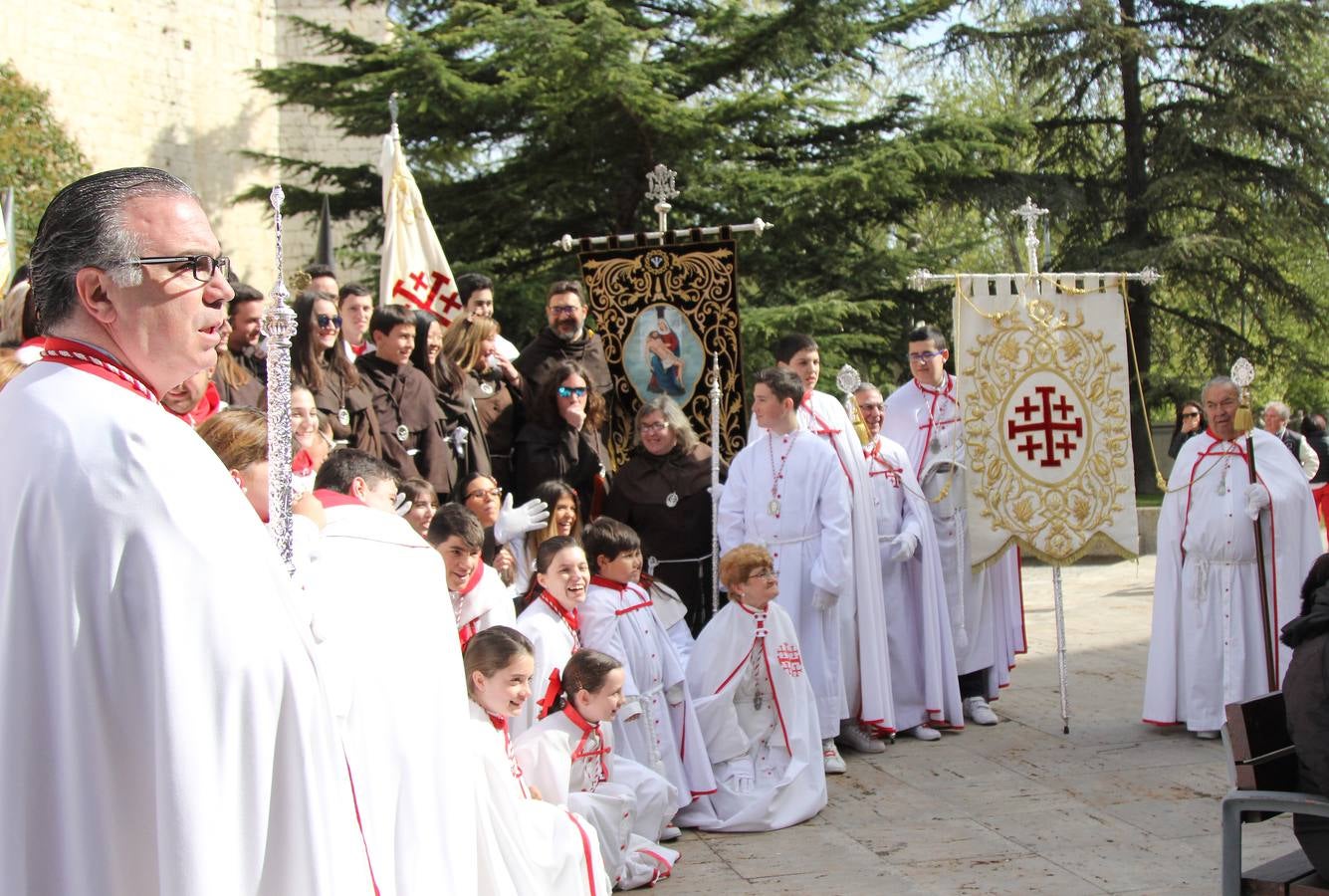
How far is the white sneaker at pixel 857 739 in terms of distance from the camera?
7.52 m

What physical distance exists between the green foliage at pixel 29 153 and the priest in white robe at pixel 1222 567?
16566 millimetres

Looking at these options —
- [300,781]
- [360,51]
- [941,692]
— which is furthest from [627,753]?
[360,51]

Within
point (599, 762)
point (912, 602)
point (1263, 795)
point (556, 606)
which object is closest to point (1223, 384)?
point (912, 602)

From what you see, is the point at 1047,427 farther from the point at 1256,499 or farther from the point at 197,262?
the point at 197,262

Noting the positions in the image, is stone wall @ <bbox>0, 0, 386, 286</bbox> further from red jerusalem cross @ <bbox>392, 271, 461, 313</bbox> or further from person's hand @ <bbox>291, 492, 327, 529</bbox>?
person's hand @ <bbox>291, 492, 327, 529</bbox>

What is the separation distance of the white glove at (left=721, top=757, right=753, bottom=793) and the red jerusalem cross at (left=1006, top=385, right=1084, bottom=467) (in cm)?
250

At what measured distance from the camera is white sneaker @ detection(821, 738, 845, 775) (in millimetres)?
7082

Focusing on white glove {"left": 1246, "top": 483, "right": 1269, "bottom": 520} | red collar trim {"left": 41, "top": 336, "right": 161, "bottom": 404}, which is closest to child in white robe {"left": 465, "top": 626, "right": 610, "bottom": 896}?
red collar trim {"left": 41, "top": 336, "right": 161, "bottom": 404}

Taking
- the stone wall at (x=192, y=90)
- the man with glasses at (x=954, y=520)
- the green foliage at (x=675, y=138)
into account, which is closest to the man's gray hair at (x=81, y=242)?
the man with glasses at (x=954, y=520)

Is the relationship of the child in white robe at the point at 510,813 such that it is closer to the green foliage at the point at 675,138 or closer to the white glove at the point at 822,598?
the white glove at the point at 822,598

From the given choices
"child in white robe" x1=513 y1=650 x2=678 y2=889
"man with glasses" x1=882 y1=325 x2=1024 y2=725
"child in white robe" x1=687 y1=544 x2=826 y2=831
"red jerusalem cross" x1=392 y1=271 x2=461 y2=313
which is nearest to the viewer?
"child in white robe" x1=513 y1=650 x2=678 y2=889

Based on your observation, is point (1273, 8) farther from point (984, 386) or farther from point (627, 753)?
point (627, 753)

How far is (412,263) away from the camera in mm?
9672

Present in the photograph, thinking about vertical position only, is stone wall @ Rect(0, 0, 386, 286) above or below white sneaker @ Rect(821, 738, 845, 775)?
above
